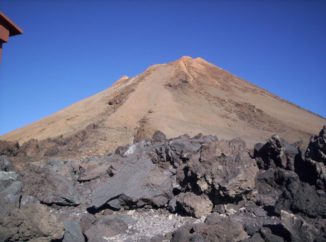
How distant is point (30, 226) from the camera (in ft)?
22.2

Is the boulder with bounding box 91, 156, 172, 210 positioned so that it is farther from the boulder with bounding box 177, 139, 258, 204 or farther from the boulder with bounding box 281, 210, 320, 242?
the boulder with bounding box 281, 210, 320, 242

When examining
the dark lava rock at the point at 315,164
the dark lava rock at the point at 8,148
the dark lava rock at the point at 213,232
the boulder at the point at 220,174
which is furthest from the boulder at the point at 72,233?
the dark lava rock at the point at 8,148

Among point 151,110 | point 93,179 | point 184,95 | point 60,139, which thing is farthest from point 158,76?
point 93,179

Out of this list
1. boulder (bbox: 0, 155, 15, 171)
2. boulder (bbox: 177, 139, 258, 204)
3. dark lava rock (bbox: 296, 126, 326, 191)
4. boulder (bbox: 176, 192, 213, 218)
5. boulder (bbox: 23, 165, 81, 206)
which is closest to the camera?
dark lava rock (bbox: 296, 126, 326, 191)

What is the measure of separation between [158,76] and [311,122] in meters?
16.2

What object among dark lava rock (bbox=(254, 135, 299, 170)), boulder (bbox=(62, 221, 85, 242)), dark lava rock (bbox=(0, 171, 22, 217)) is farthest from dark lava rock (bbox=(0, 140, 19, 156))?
boulder (bbox=(62, 221, 85, 242))

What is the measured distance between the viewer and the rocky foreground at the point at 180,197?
280 inches

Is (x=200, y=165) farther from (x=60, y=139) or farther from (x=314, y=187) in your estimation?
(x=60, y=139)

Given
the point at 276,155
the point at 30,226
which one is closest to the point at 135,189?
the point at 276,155

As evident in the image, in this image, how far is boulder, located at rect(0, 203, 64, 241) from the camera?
6559mm

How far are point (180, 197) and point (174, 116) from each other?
22.6 m

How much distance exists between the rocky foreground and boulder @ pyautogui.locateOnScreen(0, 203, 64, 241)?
0.6 inches

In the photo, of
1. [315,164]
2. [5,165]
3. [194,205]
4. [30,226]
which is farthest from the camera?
[5,165]

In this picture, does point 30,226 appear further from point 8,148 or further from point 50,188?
point 8,148
